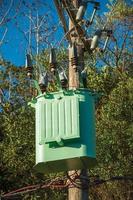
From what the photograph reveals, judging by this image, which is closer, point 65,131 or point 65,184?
point 65,131

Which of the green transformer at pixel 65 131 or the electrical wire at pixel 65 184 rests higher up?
the green transformer at pixel 65 131

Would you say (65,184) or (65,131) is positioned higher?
(65,131)

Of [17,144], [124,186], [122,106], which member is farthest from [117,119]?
[17,144]

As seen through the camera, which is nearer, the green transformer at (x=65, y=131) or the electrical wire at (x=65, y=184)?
the green transformer at (x=65, y=131)

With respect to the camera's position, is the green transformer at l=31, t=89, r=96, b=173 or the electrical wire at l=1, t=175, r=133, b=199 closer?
the green transformer at l=31, t=89, r=96, b=173

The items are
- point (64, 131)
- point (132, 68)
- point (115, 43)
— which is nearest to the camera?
point (64, 131)

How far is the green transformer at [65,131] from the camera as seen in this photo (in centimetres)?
373

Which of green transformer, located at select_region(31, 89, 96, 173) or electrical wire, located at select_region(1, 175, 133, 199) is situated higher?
green transformer, located at select_region(31, 89, 96, 173)

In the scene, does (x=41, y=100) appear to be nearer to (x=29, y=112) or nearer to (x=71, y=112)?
(x=71, y=112)

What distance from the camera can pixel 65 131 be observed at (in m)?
3.74

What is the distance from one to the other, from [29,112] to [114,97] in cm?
169

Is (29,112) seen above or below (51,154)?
above

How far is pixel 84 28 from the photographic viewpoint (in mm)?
4688

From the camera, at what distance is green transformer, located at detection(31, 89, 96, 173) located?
373 cm
